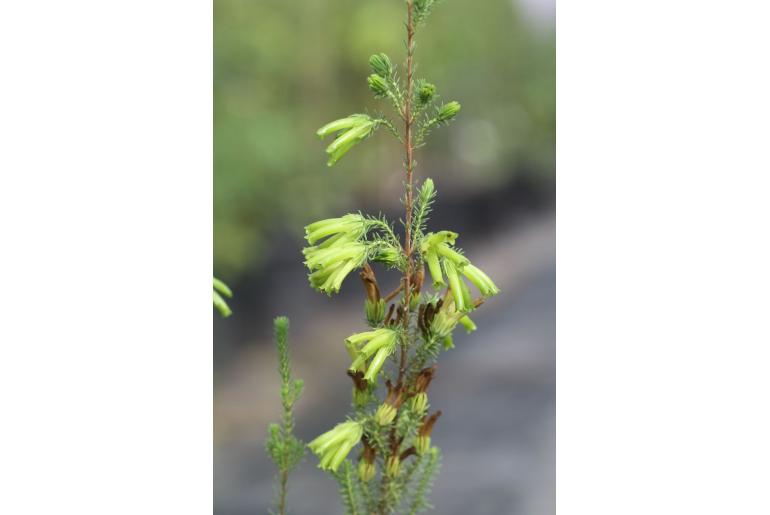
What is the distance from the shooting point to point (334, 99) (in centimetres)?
187

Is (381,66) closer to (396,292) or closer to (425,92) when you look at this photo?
(425,92)

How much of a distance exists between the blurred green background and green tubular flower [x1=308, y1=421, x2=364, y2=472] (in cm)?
84

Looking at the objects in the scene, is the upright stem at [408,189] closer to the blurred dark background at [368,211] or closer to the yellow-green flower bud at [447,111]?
the yellow-green flower bud at [447,111]

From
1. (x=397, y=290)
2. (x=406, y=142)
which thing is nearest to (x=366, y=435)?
(x=397, y=290)

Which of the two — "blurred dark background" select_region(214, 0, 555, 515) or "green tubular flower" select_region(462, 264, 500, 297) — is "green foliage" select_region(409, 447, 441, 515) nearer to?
"green tubular flower" select_region(462, 264, 500, 297)

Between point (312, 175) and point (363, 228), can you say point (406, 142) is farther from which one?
point (312, 175)

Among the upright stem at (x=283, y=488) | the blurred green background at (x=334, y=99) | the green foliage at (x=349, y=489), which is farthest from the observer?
the blurred green background at (x=334, y=99)

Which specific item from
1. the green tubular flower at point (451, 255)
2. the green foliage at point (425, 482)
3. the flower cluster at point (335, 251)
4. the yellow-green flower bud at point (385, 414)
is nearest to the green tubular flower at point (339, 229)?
the flower cluster at point (335, 251)

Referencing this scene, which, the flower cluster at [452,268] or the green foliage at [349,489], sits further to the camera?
the green foliage at [349,489]

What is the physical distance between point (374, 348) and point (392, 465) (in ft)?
0.61

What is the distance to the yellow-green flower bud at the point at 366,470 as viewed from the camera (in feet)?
3.70

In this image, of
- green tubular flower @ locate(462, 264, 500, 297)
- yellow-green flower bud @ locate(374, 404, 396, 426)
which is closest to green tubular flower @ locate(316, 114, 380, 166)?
green tubular flower @ locate(462, 264, 500, 297)

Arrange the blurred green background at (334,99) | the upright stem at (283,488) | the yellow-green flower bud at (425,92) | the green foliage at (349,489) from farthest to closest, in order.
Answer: the blurred green background at (334,99)
the upright stem at (283,488)
the green foliage at (349,489)
the yellow-green flower bud at (425,92)

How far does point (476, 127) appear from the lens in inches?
77.9
